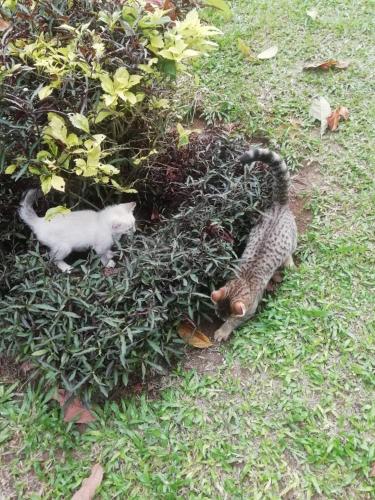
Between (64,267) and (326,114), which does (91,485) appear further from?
(326,114)

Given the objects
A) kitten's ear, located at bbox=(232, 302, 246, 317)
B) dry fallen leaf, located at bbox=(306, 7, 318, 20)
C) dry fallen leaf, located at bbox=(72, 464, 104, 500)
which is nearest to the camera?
dry fallen leaf, located at bbox=(72, 464, 104, 500)

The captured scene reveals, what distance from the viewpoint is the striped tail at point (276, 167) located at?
125 inches

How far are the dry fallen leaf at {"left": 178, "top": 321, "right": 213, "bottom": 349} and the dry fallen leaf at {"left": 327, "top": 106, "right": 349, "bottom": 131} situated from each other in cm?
215

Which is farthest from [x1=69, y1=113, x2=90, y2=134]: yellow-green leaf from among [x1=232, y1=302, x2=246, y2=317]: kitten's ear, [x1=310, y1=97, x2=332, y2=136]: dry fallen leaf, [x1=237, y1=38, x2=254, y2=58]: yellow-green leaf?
[x1=237, y1=38, x2=254, y2=58]: yellow-green leaf

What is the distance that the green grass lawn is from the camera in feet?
8.58

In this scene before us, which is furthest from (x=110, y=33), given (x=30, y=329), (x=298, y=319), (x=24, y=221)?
(x=298, y=319)

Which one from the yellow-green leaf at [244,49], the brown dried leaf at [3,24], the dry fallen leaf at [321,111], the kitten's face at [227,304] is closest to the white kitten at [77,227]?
the kitten's face at [227,304]

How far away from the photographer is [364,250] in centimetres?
349

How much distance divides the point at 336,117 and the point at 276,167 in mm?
1270

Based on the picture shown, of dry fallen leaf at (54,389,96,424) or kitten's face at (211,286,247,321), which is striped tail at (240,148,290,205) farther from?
dry fallen leaf at (54,389,96,424)

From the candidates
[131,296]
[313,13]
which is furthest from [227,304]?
[313,13]

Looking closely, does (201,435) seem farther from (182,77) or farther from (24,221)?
(182,77)

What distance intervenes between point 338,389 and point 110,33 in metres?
2.41

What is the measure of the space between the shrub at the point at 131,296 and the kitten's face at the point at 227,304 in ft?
0.35
